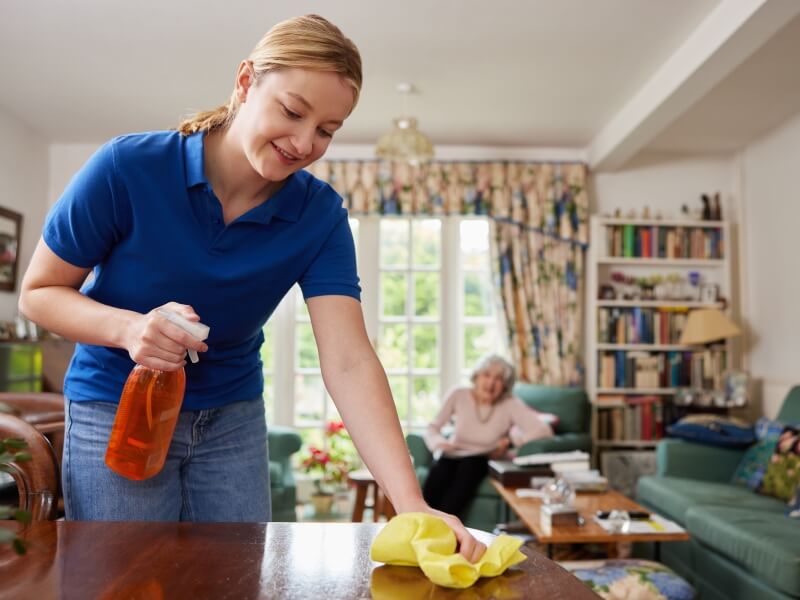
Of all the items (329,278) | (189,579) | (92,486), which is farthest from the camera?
(329,278)

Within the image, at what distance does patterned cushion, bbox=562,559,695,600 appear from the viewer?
2428 millimetres

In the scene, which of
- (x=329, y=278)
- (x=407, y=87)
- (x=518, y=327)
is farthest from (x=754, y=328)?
(x=329, y=278)

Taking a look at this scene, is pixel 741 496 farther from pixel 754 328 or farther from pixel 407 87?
pixel 407 87

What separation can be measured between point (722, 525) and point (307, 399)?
3372 millimetres

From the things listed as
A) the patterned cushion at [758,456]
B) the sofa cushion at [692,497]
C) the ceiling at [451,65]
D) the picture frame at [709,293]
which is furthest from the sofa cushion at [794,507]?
the picture frame at [709,293]

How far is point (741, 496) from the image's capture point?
3.75m

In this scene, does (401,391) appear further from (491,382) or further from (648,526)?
(648,526)

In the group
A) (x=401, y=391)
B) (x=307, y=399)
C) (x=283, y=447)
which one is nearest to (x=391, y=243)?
(x=401, y=391)

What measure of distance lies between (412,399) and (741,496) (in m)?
2.67

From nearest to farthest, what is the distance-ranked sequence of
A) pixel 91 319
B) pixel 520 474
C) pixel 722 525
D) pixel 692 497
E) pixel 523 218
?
1. pixel 91 319
2. pixel 722 525
3. pixel 692 497
4. pixel 520 474
5. pixel 523 218

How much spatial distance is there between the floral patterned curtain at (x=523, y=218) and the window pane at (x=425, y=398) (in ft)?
2.18

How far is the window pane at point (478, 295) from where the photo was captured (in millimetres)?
6000

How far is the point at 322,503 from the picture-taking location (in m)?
5.22

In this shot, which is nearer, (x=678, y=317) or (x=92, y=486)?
(x=92, y=486)
